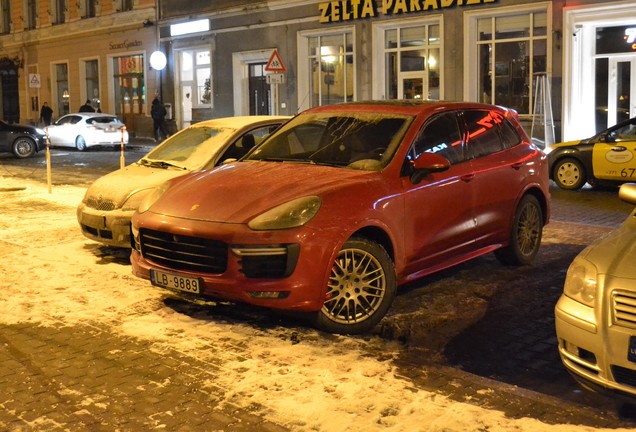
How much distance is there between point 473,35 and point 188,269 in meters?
17.7

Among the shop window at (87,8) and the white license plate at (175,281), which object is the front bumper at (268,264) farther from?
the shop window at (87,8)

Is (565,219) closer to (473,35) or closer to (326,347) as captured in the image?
(326,347)

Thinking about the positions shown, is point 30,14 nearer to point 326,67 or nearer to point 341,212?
point 326,67

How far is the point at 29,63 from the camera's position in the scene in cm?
4334

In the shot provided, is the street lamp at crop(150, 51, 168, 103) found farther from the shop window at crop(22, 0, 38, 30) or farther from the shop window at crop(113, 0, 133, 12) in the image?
the shop window at crop(22, 0, 38, 30)

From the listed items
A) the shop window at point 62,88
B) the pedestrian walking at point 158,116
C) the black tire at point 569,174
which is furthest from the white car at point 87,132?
the black tire at point 569,174

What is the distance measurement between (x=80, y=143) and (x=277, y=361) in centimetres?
2512

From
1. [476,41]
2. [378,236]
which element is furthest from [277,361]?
[476,41]

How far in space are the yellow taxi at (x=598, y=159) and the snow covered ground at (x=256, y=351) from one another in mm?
9621

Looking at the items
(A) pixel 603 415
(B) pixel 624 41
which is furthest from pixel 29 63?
(A) pixel 603 415

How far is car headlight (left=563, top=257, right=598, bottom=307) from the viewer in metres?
4.63

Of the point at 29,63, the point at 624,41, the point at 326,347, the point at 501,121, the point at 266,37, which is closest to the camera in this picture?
the point at 326,347

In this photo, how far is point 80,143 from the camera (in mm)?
29172

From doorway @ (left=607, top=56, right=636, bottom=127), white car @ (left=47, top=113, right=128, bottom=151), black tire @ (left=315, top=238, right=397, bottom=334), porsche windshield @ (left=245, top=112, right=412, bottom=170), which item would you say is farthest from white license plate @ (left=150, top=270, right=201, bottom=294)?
white car @ (left=47, top=113, right=128, bottom=151)
